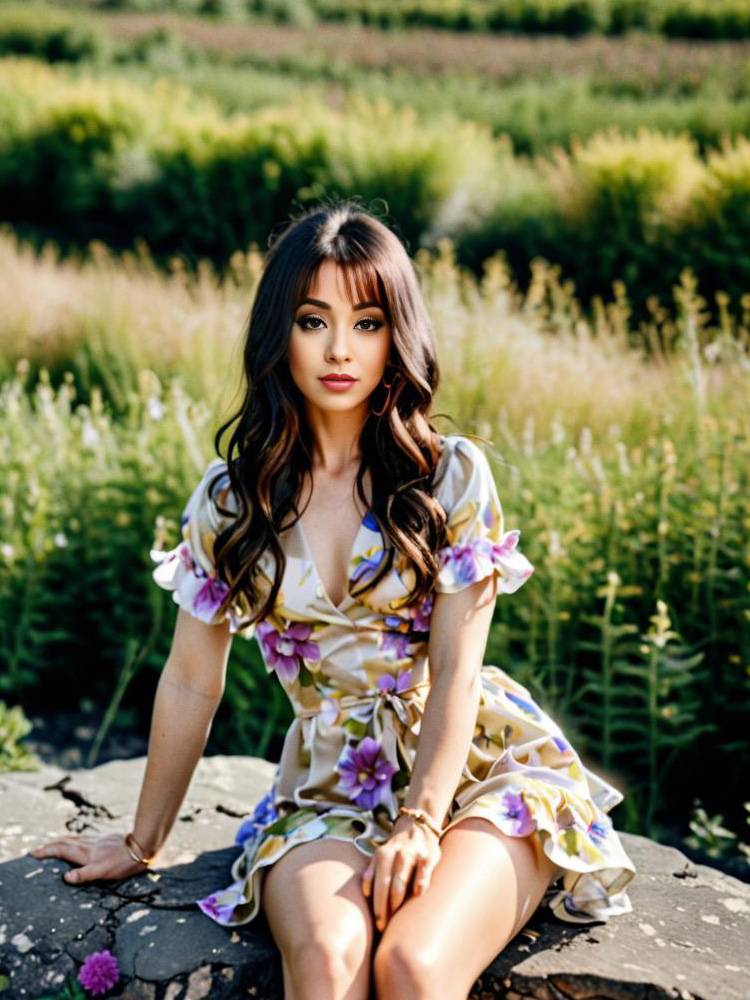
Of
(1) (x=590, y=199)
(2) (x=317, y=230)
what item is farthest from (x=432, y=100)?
(2) (x=317, y=230)

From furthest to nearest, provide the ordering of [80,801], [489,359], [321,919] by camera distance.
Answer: [489,359] → [80,801] → [321,919]

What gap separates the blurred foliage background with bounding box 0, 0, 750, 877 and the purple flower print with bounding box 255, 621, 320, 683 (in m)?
0.76

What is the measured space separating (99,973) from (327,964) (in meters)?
0.55

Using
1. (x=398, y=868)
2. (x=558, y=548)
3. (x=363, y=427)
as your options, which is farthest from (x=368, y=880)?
(x=558, y=548)

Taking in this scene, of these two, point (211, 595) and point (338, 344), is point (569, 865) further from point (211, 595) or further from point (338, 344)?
point (338, 344)

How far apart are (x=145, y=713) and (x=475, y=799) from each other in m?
2.06

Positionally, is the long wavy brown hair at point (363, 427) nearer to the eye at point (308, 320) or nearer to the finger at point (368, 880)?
the eye at point (308, 320)

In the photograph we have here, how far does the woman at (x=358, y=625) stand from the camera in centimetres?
211

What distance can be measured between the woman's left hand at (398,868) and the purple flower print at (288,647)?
1.42ft

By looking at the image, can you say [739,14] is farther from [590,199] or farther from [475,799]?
[475,799]

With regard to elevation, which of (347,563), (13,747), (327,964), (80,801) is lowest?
(13,747)

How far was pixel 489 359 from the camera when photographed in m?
5.29

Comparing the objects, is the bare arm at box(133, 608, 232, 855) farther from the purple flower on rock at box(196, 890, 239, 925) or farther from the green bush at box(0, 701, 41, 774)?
the green bush at box(0, 701, 41, 774)

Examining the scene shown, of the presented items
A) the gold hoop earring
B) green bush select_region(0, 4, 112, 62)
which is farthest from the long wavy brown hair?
green bush select_region(0, 4, 112, 62)
